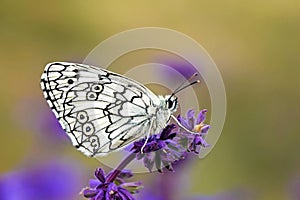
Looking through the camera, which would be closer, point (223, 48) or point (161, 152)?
point (161, 152)

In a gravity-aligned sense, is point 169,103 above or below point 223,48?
below

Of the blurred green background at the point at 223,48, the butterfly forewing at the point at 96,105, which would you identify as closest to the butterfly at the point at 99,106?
the butterfly forewing at the point at 96,105

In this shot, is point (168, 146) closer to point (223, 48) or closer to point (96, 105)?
point (96, 105)

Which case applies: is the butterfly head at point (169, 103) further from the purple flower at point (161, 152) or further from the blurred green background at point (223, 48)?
the blurred green background at point (223, 48)

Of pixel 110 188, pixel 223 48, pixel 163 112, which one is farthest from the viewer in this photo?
pixel 223 48

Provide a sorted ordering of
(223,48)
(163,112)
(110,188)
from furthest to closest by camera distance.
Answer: (223,48) < (163,112) < (110,188)

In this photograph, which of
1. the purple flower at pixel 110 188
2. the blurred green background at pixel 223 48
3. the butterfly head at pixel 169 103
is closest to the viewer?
the purple flower at pixel 110 188

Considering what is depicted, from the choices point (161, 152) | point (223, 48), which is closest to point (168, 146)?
point (161, 152)
